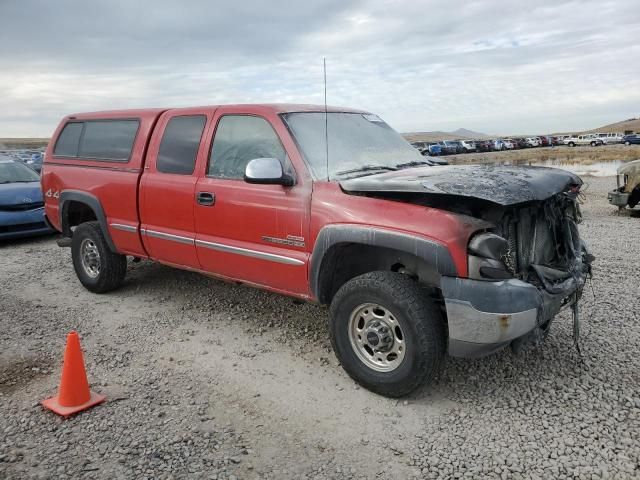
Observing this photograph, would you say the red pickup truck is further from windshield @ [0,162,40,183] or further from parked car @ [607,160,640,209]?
parked car @ [607,160,640,209]

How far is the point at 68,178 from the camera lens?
6.16 metres

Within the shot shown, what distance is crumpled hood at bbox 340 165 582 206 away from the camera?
328 centimetres

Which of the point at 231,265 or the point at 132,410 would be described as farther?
the point at 231,265

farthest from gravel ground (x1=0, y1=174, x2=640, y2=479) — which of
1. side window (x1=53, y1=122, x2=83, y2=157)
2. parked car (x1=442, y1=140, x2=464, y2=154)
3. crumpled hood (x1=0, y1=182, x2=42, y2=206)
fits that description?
parked car (x1=442, y1=140, x2=464, y2=154)

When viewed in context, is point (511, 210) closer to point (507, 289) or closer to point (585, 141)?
point (507, 289)

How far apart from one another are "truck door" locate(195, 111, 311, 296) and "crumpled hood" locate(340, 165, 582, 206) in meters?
0.54

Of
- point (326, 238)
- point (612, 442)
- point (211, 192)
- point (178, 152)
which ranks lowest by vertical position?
point (612, 442)

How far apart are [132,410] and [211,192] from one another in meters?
1.92

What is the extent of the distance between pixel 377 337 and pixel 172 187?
8.20 ft

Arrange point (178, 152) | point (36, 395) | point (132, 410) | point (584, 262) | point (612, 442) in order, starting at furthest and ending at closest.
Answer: point (178, 152), point (584, 262), point (36, 395), point (132, 410), point (612, 442)

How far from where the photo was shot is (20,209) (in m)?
9.26

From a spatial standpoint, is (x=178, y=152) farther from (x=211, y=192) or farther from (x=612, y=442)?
(x=612, y=442)

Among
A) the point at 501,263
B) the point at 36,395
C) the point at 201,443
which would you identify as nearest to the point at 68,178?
the point at 36,395

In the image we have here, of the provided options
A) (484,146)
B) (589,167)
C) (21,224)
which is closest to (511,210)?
(21,224)
